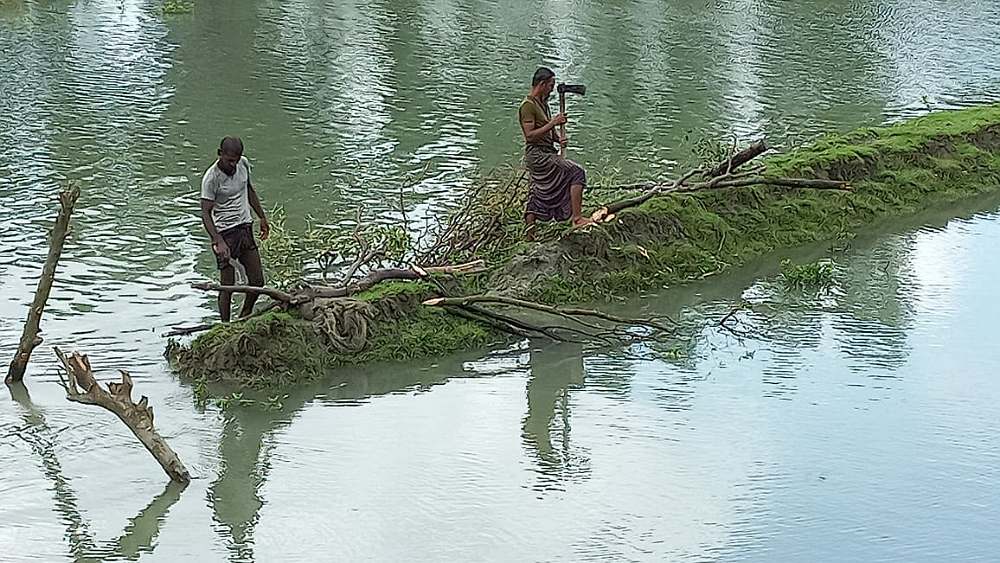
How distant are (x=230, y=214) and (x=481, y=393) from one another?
5.90ft

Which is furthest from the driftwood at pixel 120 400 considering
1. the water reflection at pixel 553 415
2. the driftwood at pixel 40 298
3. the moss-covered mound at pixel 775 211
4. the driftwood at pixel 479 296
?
the moss-covered mound at pixel 775 211

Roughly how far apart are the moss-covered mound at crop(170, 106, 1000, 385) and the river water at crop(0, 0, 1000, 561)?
0.68ft

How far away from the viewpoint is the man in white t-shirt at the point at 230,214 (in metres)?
7.56

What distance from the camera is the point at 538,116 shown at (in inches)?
347

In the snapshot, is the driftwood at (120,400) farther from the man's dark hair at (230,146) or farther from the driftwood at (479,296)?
the man's dark hair at (230,146)

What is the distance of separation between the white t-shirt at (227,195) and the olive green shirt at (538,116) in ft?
6.67

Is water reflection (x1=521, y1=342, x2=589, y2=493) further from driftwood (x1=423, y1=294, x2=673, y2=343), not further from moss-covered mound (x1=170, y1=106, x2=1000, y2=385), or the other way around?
moss-covered mound (x1=170, y1=106, x2=1000, y2=385)

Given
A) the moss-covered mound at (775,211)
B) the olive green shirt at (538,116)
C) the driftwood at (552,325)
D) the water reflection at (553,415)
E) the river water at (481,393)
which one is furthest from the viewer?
the moss-covered mound at (775,211)

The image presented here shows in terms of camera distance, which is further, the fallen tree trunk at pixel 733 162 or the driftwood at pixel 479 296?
the fallen tree trunk at pixel 733 162

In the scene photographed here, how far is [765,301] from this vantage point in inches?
371

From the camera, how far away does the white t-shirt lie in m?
7.58

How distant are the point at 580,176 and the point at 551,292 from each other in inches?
32.3

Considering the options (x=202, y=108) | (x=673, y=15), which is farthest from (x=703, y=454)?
(x=673, y=15)

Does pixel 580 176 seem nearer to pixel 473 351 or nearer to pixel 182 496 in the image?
pixel 473 351
